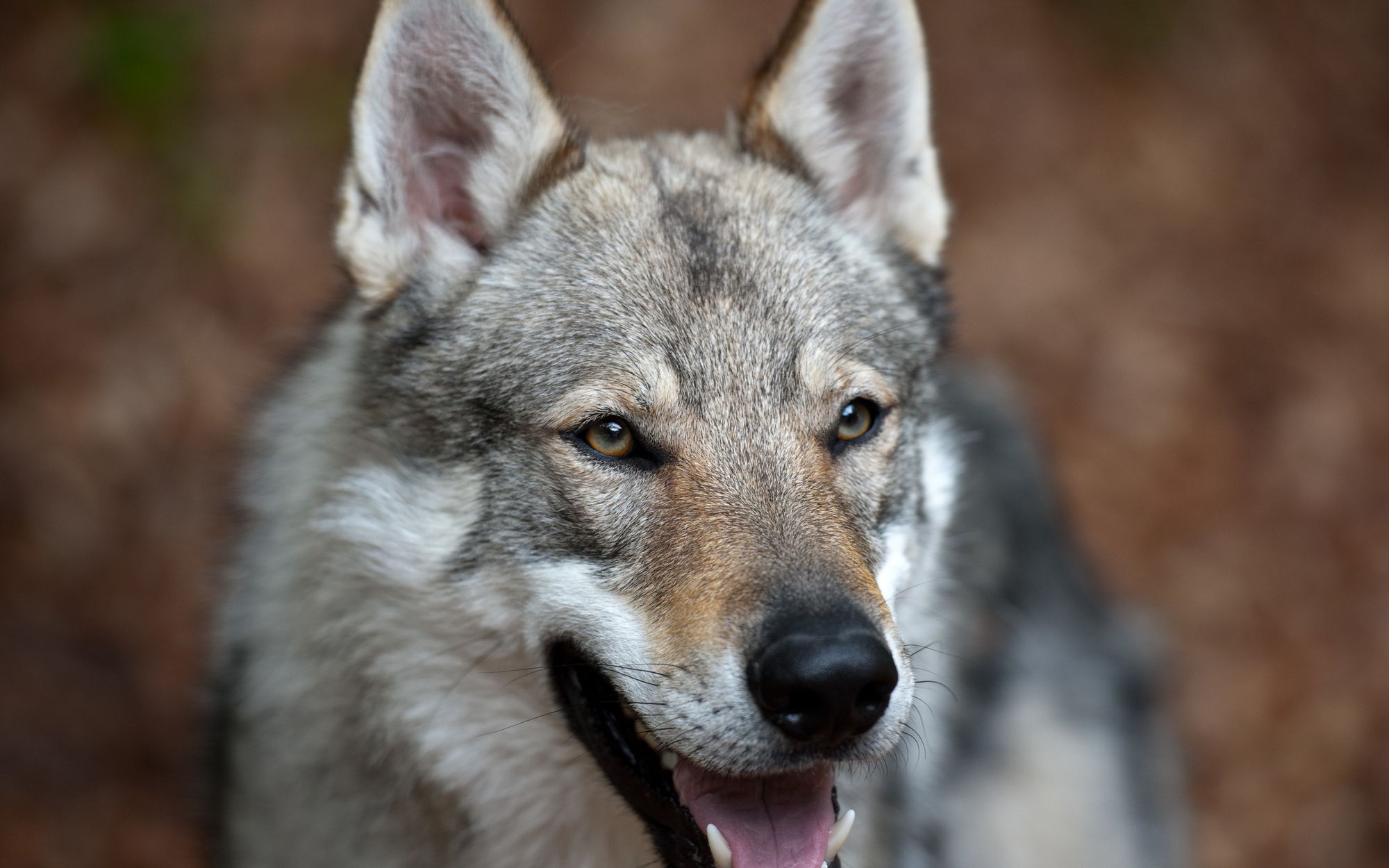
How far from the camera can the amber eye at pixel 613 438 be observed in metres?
2.83

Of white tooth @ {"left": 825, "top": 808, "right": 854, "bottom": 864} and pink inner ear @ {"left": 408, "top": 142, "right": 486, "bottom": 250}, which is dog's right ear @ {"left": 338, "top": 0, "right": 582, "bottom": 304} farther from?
white tooth @ {"left": 825, "top": 808, "right": 854, "bottom": 864}

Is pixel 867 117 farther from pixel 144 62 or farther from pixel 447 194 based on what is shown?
pixel 144 62

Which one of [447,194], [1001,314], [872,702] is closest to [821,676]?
[872,702]

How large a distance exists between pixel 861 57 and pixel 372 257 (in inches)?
57.3

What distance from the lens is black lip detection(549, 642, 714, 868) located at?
271cm

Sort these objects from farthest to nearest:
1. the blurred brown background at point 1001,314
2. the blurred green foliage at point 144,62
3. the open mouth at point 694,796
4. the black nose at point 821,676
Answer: the blurred green foliage at point 144,62
the blurred brown background at point 1001,314
the open mouth at point 694,796
the black nose at point 821,676

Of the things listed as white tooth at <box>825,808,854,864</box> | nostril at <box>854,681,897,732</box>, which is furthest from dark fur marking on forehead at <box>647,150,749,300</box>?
white tooth at <box>825,808,854,864</box>

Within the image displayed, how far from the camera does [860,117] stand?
352 centimetres

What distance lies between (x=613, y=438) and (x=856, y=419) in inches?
24.9

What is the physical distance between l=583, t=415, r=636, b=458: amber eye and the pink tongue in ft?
2.37

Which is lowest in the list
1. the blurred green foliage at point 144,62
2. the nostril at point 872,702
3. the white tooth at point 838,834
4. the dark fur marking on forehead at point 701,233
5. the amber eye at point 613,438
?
the white tooth at point 838,834

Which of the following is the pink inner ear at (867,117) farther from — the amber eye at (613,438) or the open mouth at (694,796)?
the open mouth at (694,796)

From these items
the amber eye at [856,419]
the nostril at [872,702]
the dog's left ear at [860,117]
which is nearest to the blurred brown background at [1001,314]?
the dog's left ear at [860,117]

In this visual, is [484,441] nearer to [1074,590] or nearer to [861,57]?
[861,57]
